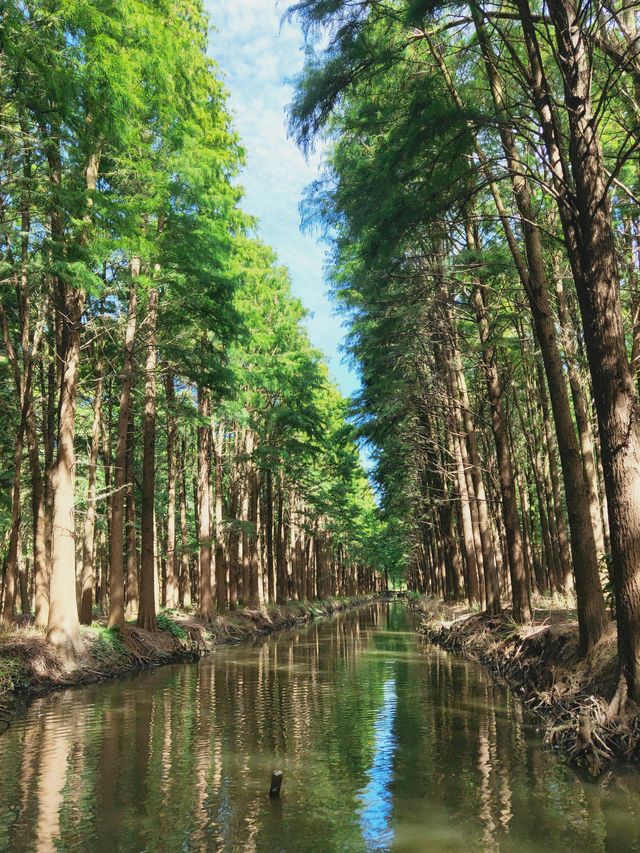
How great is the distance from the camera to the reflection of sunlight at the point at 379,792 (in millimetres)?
4781

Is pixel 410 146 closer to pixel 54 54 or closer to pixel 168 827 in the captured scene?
pixel 54 54

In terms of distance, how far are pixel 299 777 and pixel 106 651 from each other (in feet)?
28.3

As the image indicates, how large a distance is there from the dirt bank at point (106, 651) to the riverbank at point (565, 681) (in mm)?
7508

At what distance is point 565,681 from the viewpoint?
27.5 feet

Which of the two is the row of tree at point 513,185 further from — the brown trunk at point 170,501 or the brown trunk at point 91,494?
the brown trunk at point 91,494

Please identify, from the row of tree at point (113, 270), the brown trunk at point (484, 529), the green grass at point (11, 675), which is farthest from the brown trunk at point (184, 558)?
the green grass at point (11, 675)

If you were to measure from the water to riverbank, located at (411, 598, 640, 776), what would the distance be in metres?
0.35

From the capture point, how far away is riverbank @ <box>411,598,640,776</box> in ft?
20.3

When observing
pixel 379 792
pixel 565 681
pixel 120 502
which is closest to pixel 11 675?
pixel 120 502

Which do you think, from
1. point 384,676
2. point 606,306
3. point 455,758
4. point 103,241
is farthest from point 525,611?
point 103,241

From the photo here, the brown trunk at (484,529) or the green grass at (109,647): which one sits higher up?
the brown trunk at (484,529)

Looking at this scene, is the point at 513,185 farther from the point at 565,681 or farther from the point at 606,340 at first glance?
the point at 565,681

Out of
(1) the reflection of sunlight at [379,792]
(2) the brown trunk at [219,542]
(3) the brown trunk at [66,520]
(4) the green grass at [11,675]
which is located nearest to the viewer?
(1) the reflection of sunlight at [379,792]

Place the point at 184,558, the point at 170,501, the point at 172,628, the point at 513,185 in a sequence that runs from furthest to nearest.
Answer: the point at 184,558 → the point at 170,501 → the point at 172,628 → the point at 513,185
